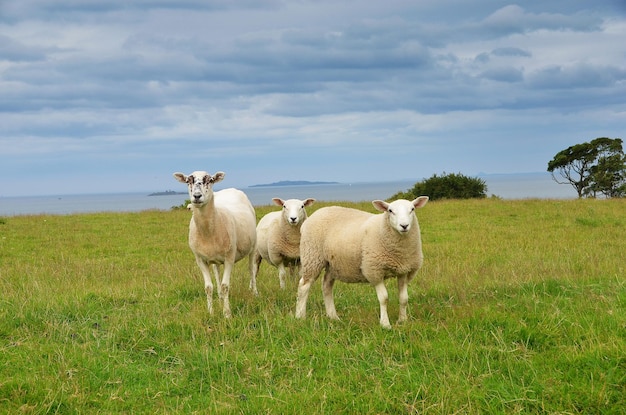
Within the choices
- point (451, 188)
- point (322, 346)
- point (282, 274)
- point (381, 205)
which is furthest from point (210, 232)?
point (451, 188)

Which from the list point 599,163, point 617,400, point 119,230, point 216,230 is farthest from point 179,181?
point 599,163

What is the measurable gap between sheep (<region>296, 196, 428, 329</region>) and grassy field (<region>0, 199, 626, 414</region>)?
48cm

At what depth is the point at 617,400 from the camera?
17.6ft

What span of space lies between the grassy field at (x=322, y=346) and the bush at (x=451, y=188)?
31604mm

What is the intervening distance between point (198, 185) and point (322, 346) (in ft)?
11.4

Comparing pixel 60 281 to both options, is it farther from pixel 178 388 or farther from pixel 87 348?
pixel 178 388

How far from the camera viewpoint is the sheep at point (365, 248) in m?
7.78

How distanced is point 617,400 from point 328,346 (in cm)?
A: 302

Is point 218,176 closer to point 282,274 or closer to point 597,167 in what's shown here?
point 282,274

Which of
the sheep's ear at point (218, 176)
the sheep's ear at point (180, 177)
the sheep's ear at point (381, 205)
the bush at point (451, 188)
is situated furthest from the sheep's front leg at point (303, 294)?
the bush at point (451, 188)

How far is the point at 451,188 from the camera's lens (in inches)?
1725

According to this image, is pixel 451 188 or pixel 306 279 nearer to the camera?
pixel 306 279

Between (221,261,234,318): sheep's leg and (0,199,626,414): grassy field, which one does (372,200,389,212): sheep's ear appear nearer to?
(0,199,626,414): grassy field

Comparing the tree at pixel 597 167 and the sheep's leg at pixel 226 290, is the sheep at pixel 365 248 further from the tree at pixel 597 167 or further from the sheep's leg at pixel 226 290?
the tree at pixel 597 167
